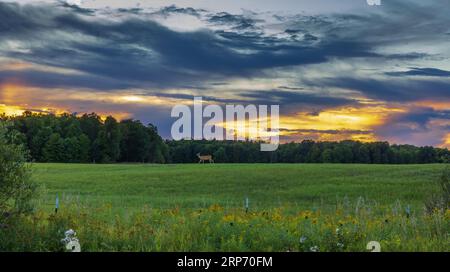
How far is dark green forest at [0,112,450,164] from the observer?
50.0 meters

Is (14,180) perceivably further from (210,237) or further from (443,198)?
(443,198)

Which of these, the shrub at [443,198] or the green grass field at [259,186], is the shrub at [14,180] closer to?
the shrub at [443,198]

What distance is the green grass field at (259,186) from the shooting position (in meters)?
30.0

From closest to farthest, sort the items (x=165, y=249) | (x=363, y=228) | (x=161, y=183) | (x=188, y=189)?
1. (x=165, y=249)
2. (x=363, y=228)
3. (x=188, y=189)
4. (x=161, y=183)

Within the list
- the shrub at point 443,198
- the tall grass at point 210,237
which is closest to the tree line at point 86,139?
the shrub at point 443,198

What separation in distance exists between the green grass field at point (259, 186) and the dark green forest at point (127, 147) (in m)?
2.04

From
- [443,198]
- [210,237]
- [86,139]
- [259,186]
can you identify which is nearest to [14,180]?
[210,237]

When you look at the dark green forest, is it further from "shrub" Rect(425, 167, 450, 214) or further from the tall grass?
the tall grass

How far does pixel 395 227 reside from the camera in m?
10.4

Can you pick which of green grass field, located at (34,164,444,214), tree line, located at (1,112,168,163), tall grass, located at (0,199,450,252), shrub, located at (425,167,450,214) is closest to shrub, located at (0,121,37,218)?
tall grass, located at (0,199,450,252)

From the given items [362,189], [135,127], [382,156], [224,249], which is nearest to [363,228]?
[224,249]

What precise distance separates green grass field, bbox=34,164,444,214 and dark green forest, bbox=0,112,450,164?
6.70 feet
